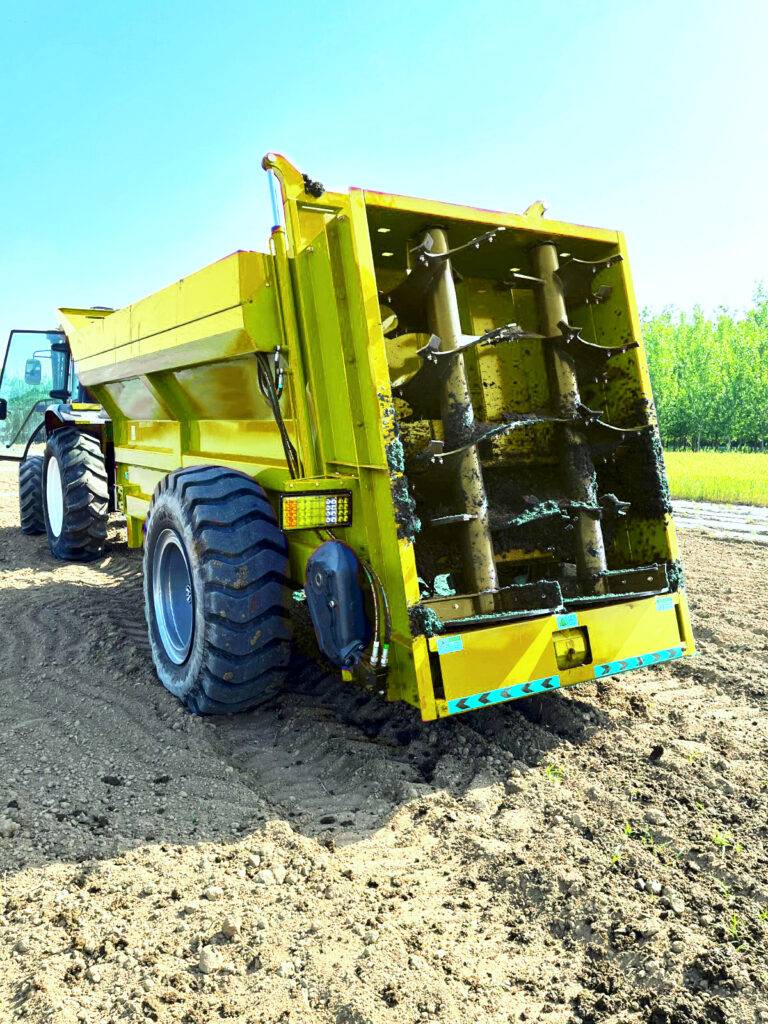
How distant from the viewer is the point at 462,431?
332 centimetres

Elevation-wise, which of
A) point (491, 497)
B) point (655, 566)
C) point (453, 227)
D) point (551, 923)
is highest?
point (453, 227)

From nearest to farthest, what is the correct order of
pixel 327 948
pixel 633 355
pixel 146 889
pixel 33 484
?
pixel 327 948 → pixel 146 889 → pixel 633 355 → pixel 33 484

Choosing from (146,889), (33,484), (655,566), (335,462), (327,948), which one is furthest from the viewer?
(33,484)

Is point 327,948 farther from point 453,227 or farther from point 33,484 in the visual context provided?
point 33,484

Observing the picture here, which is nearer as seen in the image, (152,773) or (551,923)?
(551,923)

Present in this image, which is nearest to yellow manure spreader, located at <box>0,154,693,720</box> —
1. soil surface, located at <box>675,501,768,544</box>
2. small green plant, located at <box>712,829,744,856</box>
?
small green plant, located at <box>712,829,744,856</box>

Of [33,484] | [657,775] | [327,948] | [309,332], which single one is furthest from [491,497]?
[33,484]

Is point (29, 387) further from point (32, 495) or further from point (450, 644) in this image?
point (450, 644)

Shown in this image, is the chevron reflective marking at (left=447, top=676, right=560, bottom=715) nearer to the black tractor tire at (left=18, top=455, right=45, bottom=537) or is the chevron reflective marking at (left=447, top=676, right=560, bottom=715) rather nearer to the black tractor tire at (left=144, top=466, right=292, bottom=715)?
the black tractor tire at (left=144, top=466, right=292, bottom=715)

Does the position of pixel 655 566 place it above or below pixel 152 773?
above

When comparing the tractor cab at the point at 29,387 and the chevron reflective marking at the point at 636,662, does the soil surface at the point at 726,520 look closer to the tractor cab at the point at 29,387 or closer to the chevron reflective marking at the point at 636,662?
the chevron reflective marking at the point at 636,662

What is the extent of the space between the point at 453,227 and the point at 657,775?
2.48m

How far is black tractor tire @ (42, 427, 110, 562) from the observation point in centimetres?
666

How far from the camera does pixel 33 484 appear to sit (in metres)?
7.97
